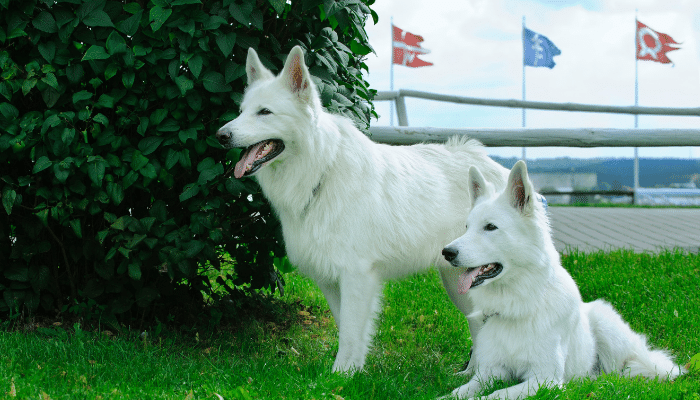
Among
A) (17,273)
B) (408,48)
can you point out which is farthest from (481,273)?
(408,48)

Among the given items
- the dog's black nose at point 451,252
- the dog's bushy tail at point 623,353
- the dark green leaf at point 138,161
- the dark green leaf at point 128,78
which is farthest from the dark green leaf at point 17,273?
the dog's bushy tail at point 623,353

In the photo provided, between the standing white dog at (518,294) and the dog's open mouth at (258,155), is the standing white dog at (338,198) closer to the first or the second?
the dog's open mouth at (258,155)

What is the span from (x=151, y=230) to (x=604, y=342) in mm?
2873

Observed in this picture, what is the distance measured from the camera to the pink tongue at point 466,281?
288 centimetres

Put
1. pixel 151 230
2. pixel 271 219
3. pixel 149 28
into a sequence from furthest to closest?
1. pixel 271 219
2. pixel 151 230
3. pixel 149 28

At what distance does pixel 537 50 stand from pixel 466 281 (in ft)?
64.3

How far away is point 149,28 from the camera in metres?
3.36

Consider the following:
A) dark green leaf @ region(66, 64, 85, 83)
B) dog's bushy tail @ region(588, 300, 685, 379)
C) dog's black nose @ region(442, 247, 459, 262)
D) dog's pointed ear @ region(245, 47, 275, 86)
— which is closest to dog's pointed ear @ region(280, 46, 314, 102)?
dog's pointed ear @ region(245, 47, 275, 86)

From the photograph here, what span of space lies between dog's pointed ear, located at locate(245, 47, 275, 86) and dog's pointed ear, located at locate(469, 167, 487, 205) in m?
1.30

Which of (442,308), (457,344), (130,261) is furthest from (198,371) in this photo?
(442,308)

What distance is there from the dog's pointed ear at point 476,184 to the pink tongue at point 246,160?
1.18 m

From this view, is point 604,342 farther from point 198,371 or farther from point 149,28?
point 149,28

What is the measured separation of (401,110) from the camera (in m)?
9.76

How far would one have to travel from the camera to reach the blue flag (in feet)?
66.6
